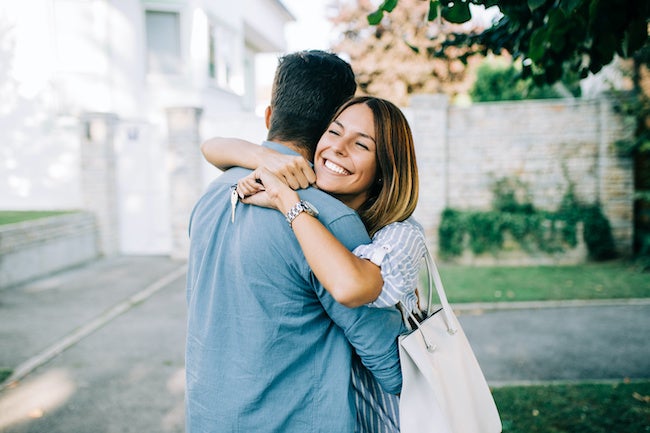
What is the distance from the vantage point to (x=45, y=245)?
8.05 m

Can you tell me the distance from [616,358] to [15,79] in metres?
12.2

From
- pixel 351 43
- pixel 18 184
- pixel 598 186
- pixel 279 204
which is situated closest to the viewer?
pixel 279 204

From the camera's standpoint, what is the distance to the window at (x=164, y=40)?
12.4 m

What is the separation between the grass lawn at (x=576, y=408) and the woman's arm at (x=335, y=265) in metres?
2.64

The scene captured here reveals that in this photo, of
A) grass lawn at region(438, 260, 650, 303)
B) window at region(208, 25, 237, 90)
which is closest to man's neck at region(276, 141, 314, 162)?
grass lawn at region(438, 260, 650, 303)

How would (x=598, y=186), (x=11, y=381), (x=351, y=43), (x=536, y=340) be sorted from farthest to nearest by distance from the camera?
1. (x=351, y=43)
2. (x=598, y=186)
3. (x=536, y=340)
4. (x=11, y=381)

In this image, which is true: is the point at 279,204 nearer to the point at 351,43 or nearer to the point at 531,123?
the point at 531,123

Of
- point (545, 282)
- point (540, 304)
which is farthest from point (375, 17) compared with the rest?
point (545, 282)

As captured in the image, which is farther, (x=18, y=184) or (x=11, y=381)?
(x=18, y=184)

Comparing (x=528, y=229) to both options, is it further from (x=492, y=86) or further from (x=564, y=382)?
(x=492, y=86)

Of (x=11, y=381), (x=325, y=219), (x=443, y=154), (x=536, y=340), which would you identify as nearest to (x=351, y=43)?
(x=443, y=154)

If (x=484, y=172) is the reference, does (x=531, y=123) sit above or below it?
above

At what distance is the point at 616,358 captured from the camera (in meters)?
4.68

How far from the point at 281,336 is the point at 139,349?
13.4 ft
